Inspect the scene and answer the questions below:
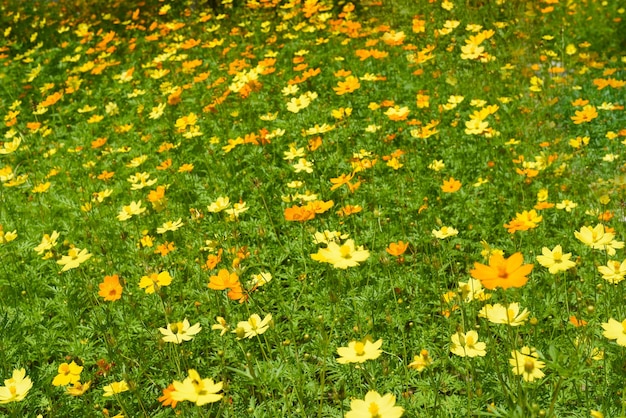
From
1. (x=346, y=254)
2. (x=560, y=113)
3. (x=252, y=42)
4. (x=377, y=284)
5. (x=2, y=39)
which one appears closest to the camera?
(x=346, y=254)

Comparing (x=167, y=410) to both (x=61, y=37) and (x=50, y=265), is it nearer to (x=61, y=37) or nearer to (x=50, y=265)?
(x=50, y=265)

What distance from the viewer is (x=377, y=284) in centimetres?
259

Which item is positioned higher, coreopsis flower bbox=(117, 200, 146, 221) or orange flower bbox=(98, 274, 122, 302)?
orange flower bbox=(98, 274, 122, 302)

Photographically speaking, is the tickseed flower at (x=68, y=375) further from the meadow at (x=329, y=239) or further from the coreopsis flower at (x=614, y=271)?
the coreopsis flower at (x=614, y=271)

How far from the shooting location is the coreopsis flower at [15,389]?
174 cm

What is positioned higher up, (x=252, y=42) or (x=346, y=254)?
(x=346, y=254)

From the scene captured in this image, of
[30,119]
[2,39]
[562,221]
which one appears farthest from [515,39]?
[2,39]

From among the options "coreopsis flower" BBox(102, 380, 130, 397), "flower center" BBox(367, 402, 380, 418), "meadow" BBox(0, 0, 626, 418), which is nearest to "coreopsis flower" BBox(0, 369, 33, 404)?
"meadow" BBox(0, 0, 626, 418)

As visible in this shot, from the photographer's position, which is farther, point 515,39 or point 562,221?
point 515,39

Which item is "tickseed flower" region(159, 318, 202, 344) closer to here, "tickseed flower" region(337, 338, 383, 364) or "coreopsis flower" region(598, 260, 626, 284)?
"tickseed flower" region(337, 338, 383, 364)

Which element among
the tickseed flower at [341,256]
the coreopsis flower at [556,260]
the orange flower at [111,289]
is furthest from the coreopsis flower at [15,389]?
the coreopsis flower at [556,260]

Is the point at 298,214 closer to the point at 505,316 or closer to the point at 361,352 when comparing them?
the point at 361,352

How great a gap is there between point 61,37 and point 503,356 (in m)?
7.61

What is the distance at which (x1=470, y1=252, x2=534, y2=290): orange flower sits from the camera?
52.3 inches
